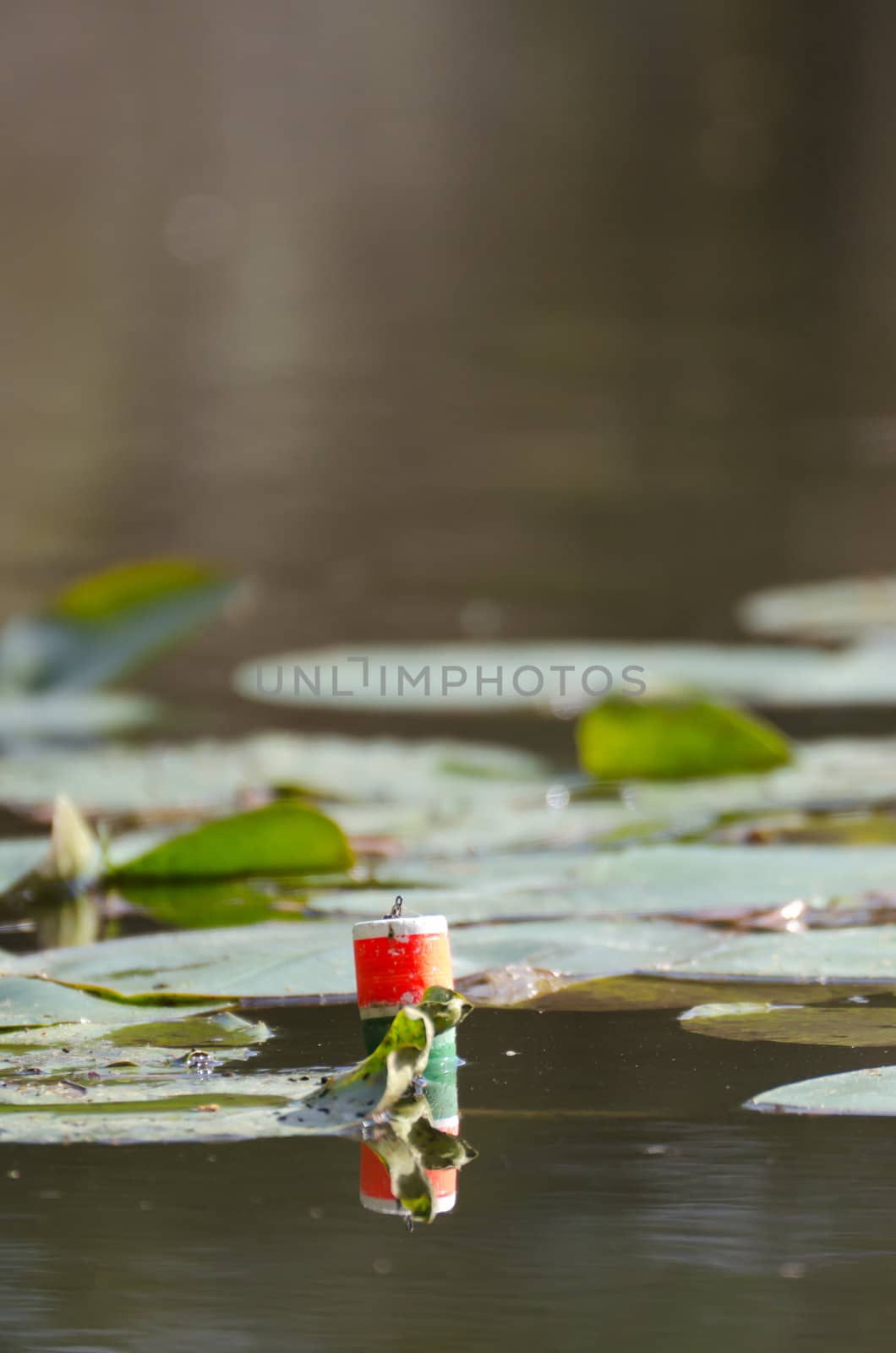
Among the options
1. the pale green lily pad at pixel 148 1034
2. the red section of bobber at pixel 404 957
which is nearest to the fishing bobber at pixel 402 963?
the red section of bobber at pixel 404 957

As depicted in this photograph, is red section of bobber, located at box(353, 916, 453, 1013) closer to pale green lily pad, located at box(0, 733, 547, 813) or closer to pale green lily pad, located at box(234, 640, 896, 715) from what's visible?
pale green lily pad, located at box(0, 733, 547, 813)

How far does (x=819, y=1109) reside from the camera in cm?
101

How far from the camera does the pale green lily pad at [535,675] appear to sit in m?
2.42

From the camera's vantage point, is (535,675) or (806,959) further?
(535,675)

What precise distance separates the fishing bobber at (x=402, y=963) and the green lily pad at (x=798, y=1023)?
0.18 metres

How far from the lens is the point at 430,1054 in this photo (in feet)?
3.54

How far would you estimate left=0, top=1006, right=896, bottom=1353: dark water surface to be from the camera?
2.60ft

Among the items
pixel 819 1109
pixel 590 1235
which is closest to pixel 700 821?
pixel 819 1109

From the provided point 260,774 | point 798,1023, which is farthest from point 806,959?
point 260,774

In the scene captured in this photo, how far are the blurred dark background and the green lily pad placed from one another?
5.70ft

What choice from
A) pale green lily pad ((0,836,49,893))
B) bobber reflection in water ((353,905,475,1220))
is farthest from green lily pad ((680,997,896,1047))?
pale green lily pad ((0,836,49,893))

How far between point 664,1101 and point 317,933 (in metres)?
0.34

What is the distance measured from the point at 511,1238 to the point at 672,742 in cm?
113

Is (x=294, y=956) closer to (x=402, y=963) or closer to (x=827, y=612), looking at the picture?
(x=402, y=963)
